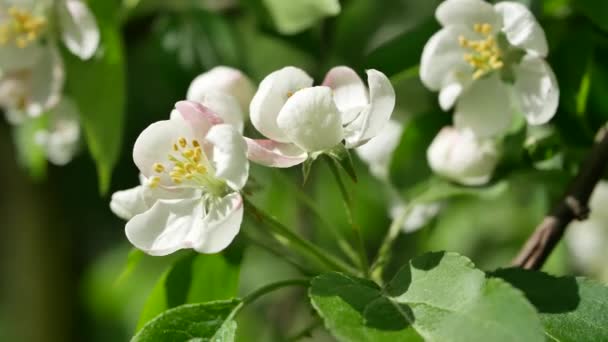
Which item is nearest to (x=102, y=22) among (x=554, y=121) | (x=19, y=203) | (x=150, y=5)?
(x=554, y=121)

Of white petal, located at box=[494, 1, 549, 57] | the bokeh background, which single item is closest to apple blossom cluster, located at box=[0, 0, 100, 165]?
the bokeh background

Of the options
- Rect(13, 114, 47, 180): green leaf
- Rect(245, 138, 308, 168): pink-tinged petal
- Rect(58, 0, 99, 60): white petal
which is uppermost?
Rect(245, 138, 308, 168): pink-tinged petal

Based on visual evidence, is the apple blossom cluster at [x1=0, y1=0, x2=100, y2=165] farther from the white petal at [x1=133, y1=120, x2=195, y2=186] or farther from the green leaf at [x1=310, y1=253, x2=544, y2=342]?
the green leaf at [x1=310, y1=253, x2=544, y2=342]

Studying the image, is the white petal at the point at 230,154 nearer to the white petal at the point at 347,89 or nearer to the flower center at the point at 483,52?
the white petal at the point at 347,89

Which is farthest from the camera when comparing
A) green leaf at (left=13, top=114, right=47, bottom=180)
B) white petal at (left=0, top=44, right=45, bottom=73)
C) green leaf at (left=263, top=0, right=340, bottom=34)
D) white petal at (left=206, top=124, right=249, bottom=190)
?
green leaf at (left=13, top=114, right=47, bottom=180)

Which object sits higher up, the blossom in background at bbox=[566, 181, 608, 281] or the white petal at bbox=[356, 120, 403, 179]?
the white petal at bbox=[356, 120, 403, 179]

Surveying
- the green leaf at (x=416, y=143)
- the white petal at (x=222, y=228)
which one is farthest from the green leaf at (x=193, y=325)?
the green leaf at (x=416, y=143)
